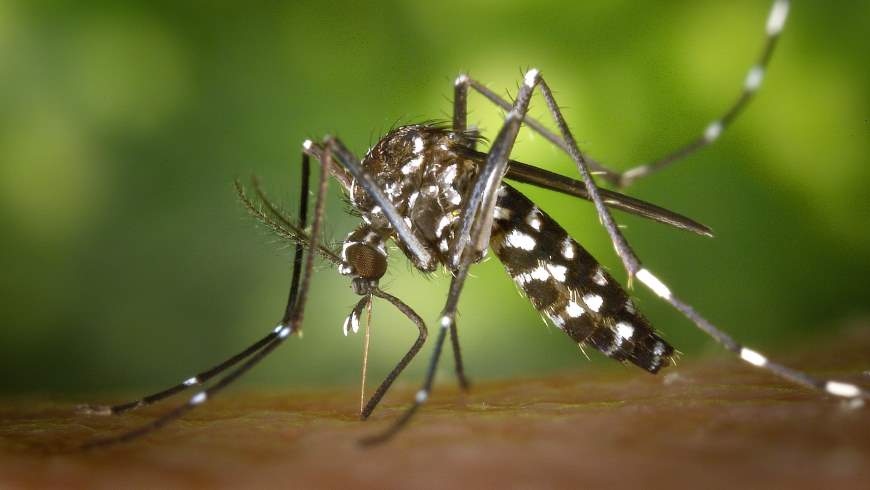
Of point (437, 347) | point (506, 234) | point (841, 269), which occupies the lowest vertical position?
point (437, 347)

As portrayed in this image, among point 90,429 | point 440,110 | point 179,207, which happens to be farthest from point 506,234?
point 179,207

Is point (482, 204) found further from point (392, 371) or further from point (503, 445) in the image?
point (503, 445)

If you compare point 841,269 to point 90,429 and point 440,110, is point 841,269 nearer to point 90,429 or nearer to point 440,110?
point 440,110

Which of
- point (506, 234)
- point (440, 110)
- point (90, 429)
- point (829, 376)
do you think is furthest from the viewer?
point (440, 110)

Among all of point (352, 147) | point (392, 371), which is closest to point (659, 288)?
point (392, 371)

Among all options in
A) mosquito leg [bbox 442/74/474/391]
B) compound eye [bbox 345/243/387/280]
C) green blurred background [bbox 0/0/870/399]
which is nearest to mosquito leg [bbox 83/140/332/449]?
compound eye [bbox 345/243/387/280]

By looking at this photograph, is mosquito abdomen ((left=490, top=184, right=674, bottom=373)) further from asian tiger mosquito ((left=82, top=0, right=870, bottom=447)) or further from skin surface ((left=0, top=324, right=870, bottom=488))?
skin surface ((left=0, top=324, right=870, bottom=488))

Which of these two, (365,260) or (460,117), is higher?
(460,117)

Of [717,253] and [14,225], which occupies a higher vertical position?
[717,253]
